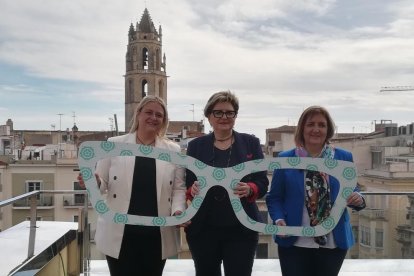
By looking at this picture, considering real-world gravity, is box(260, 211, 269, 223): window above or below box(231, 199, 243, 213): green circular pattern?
below

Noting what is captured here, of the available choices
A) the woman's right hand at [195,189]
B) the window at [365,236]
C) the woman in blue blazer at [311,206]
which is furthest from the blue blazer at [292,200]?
the window at [365,236]

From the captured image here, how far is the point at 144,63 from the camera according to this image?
7388cm

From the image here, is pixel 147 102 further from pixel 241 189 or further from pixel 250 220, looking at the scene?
pixel 250 220

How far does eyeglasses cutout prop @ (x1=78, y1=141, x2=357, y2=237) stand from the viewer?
8.26ft

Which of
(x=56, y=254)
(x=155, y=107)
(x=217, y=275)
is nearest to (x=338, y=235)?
(x=217, y=275)

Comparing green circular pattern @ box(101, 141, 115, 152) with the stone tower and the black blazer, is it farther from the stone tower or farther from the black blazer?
the stone tower

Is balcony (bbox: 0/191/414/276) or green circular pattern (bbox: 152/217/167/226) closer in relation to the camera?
green circular pattern (bbox: 152/217/167/226)

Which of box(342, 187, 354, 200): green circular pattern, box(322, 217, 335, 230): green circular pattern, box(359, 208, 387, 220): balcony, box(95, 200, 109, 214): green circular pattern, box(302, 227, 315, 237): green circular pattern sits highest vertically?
box(342, 187, 354, 200): green circular pattern

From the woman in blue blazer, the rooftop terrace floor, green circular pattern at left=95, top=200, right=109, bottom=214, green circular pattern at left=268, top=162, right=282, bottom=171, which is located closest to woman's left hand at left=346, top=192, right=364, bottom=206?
the woman in blue blazer

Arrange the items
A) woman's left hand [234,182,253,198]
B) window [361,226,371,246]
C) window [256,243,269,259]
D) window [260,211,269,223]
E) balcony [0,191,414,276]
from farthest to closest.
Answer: window [361,226,371,246] → window [256,243,269,259] → balcony [0,191,414,276] → window [260,211,269,223] → woman's left hand [234,182,253,198]

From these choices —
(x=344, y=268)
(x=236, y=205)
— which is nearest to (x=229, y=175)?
(x=236, y=205)

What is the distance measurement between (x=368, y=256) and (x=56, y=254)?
2727 millimetres

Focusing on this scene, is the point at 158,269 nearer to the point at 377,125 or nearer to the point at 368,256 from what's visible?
the point at 368,256

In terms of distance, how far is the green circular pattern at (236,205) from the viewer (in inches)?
98.9
